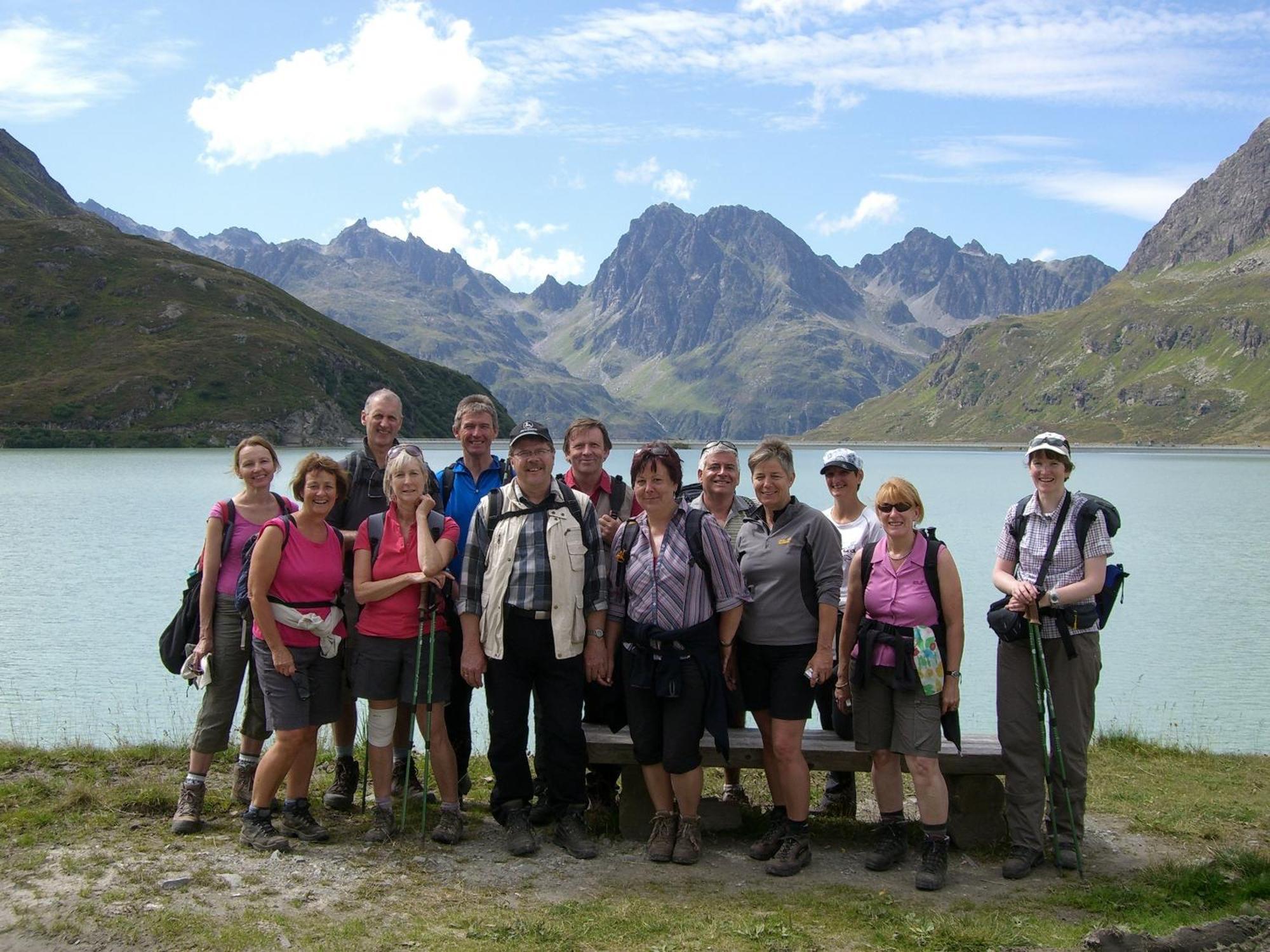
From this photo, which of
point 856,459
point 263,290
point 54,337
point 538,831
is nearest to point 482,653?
point 538,831

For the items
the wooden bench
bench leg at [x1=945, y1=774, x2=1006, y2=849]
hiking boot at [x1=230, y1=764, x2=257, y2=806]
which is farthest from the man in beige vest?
bench leg at [x1=945, y1=774, x2=1006, y2=849]

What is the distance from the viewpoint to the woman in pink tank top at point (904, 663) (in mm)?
6473

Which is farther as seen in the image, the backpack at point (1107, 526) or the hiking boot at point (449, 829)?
the hiking boot at point (449, 829)

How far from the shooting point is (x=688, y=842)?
6715mm

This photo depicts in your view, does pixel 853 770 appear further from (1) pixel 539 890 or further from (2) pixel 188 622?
(2) pixel 188 622

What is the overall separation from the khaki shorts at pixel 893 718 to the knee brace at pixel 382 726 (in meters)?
3.26

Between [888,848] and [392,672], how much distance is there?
12.0ft

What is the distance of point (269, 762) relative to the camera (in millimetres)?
6777

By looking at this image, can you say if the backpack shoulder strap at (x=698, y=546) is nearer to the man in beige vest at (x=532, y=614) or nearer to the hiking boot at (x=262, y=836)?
the man in beige vest at (x=532, y=614)

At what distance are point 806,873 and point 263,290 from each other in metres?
186

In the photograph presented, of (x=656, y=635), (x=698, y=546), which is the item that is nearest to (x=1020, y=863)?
(x=656, y=635)

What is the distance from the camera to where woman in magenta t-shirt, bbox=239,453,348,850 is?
6699 millimetres

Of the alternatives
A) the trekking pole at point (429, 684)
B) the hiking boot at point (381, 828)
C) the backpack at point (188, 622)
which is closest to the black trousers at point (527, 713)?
the trekking pole at point (429, 684)

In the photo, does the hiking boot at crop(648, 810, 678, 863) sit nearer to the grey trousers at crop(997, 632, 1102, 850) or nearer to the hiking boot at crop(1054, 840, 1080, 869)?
the grey trousers at crop(997, 632, 1102, 850)
